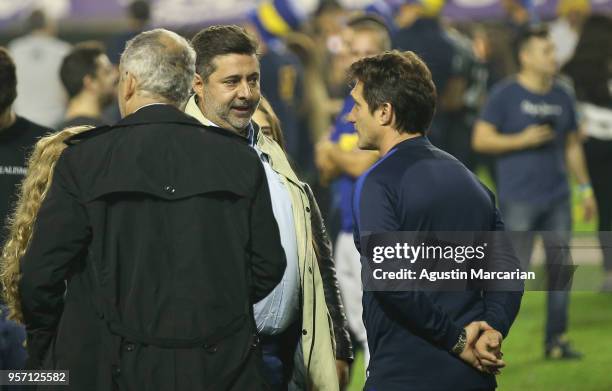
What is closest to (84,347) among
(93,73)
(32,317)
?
(32,317)

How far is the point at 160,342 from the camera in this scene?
3205 millimetres

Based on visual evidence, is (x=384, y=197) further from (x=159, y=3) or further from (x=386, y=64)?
(x=159, y=3)

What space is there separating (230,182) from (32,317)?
687mm

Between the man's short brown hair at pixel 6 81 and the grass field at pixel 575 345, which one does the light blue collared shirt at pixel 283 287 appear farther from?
the grass field at pixel 575 345

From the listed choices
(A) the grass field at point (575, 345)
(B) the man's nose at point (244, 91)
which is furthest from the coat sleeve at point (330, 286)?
(A) the grass field at point (575, 345)

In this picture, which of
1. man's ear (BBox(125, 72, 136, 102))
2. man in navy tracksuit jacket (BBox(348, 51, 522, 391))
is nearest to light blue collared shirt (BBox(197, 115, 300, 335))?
man in navy tracksuit jacket (BBox(348, 51, 522, 391))

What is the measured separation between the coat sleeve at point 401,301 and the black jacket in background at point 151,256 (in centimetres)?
51

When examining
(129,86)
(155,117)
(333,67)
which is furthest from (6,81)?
(333,67)

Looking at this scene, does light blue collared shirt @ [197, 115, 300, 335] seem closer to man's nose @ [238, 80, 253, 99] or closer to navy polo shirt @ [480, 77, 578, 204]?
man's nose @ [238, 80, 253, 99]

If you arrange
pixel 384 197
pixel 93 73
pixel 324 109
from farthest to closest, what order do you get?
1. pixel 324 109
2. pixel 93 73
3. pixel 384 197

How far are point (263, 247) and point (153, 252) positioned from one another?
1.00 ft

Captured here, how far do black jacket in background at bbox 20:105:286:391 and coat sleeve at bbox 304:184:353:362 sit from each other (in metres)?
0.88

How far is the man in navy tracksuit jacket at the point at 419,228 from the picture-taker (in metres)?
3.71

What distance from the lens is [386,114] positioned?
12.7 feet
